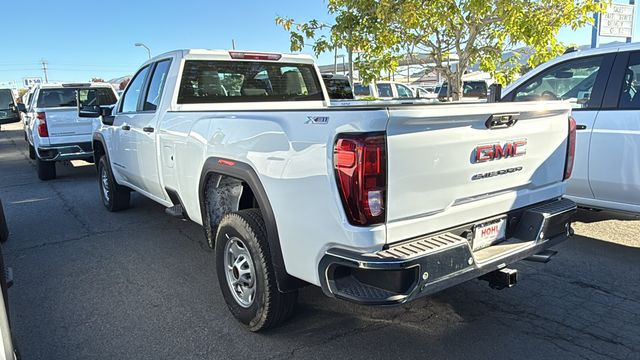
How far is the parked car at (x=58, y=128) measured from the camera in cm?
905

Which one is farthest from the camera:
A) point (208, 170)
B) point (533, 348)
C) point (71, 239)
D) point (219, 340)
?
point (71, 239)

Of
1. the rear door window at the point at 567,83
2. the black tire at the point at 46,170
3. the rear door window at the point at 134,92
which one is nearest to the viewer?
the rear door window at the point at 567,83

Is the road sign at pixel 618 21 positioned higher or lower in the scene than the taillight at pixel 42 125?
higher

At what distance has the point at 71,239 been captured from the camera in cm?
551

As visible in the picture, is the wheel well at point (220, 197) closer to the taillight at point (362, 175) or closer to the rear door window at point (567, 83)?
the taillight at point (362, 175)

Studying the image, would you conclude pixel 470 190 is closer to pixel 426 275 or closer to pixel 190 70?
pixel 426 275

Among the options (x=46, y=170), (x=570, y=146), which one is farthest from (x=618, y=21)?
(x=46, y=170)

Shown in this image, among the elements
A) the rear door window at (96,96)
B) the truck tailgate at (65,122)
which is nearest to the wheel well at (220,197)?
the truck tailgate at (65,122)

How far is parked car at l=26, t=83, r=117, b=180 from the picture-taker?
905cm

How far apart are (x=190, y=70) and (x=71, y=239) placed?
8.44 ft

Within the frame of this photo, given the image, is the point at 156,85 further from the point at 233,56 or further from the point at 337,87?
the point at 337,87

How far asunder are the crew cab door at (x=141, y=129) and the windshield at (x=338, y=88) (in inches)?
A: 210

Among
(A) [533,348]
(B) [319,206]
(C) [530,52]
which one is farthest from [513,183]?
(C) [530,52]

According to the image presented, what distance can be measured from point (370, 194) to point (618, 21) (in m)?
10.1
